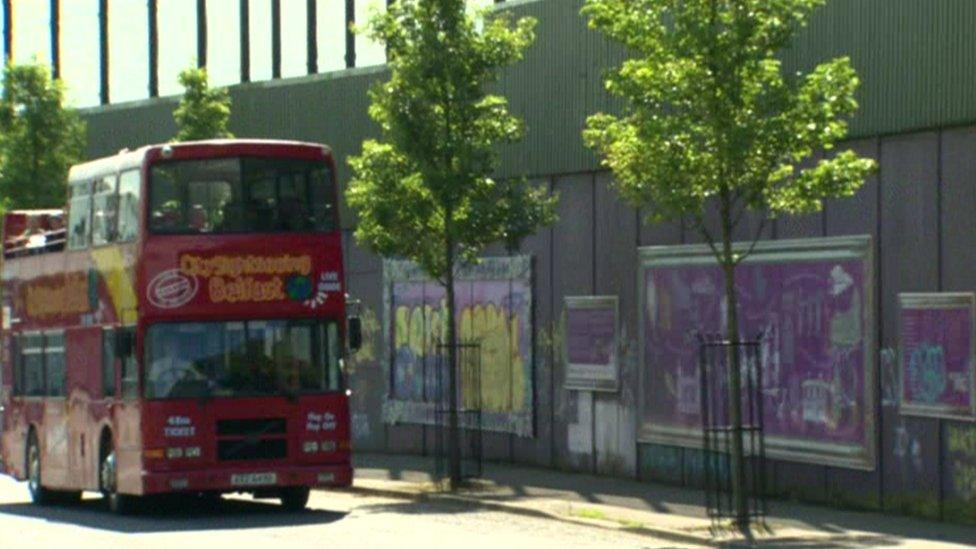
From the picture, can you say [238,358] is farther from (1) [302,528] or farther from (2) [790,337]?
(2) [790,337]

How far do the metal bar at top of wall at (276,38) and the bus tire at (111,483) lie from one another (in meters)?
25.2

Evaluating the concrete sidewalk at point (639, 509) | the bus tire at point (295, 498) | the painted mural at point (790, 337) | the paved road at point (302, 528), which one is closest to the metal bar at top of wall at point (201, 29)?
the concrete sidewalk at point (639, 509)

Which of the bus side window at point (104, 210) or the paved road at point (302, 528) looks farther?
the bus side window at point (104, 210)

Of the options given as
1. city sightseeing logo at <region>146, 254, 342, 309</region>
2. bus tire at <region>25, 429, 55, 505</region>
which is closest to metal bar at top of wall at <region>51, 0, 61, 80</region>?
bus tire at <region>25, 429, 55, 505</region>

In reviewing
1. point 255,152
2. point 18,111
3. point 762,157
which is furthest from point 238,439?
point 18,111

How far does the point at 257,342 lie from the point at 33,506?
23.2ft

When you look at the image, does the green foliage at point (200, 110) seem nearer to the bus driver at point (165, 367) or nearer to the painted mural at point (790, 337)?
the painted mural at point (790, 337)

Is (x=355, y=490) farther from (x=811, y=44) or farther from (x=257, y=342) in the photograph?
(x=811, y=44)

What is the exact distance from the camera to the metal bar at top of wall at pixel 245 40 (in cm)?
5318

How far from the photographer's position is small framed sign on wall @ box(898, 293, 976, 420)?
23172 mm

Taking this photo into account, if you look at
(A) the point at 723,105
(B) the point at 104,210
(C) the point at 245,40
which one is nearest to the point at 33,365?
(B) the point at 104,210

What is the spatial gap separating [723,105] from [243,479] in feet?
24.5

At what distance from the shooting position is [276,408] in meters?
26.4

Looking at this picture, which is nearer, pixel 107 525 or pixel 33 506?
pixel 107 525
